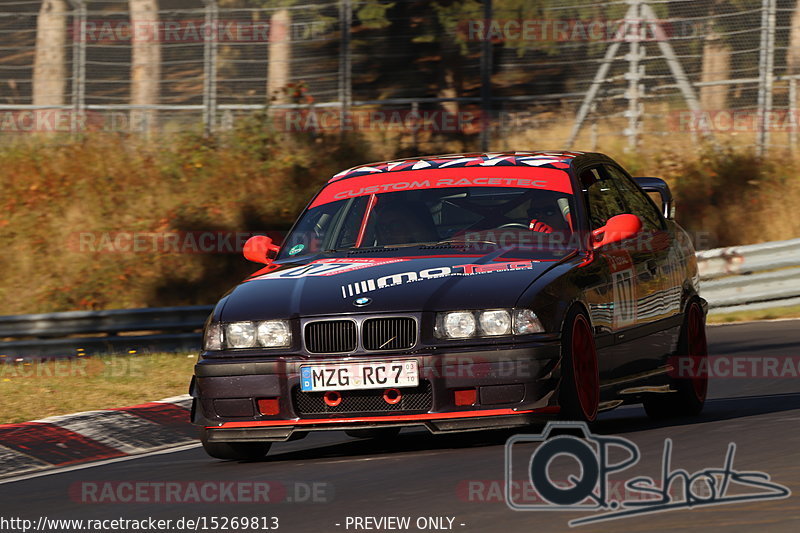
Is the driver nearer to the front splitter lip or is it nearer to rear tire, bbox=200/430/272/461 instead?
the front splitter lip

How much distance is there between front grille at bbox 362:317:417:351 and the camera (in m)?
7.32

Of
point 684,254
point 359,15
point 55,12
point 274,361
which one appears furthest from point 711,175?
point 274,361

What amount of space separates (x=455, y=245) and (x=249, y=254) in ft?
4.59

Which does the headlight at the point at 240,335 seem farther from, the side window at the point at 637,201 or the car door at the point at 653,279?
the side window at the point at 637,201

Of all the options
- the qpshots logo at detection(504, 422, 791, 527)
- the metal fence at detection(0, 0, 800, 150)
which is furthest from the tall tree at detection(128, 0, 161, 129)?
the qpshots logo at detection(504, 422, 791, 527)

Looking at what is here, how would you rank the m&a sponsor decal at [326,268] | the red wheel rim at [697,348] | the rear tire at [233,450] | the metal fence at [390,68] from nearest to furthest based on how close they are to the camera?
the m&a sponsor decal at [326,268]
the rear tire at [233,450]
the red wheel rim at [697,348]
the metal fence at [390,68]

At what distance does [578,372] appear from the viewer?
7547 mm

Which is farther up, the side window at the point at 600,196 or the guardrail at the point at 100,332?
the side window at the point at 600,196

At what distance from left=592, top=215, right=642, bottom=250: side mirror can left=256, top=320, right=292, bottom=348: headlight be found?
5.99ft

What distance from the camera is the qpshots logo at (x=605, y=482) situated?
5.89 metres

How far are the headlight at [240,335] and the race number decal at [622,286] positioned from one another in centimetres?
201

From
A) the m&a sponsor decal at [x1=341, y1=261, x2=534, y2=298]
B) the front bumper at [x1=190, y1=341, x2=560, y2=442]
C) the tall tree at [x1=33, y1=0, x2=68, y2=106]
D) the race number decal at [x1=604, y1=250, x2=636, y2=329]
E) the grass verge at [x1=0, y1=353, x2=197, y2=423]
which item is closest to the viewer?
the front bumper at [x1=190, y1=341, x2=560, y2=442]

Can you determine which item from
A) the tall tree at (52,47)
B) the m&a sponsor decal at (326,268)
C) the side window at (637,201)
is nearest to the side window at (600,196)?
the side window at (637,201)

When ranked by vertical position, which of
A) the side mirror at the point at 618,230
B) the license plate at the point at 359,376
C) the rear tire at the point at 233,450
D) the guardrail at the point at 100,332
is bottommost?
the guardrail at the point at 100,332
